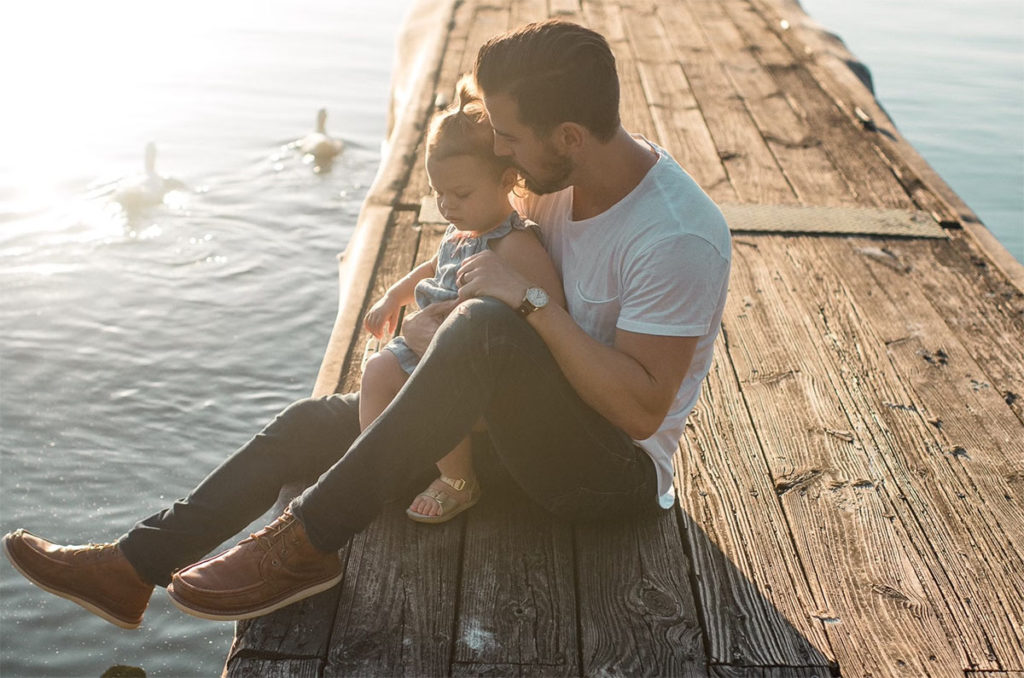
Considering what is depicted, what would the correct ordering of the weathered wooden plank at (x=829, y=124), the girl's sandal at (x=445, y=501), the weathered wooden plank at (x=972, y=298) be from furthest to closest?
the weathered wooden plank at (x=829, y=124), the weathered wooden plank at (x=972, y=298), the girl's sandal at (x=445, y=501)

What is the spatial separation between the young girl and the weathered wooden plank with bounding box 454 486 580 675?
13cm

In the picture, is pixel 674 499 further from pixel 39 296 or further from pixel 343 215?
pixel 343 215

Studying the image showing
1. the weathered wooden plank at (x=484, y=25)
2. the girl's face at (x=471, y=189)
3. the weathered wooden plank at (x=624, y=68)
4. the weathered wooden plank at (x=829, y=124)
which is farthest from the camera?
the weathered wooden plank at (x=484, y=25)

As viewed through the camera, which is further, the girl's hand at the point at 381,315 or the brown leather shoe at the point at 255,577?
the girl's hand at the point at 381,315

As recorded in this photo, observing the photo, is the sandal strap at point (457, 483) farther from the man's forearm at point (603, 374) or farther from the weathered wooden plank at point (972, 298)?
the weathered wooden plank at point (972, 298)

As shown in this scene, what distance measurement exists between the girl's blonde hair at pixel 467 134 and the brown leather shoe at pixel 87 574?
1185mm

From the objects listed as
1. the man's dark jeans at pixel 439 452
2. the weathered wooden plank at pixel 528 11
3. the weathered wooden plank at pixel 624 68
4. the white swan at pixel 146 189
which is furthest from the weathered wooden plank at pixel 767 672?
the white swan at pixel 146 189

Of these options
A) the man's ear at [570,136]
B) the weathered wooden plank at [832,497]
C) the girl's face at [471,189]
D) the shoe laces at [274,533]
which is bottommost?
the weathered wooden plank at [832,497]

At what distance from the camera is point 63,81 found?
12039mm

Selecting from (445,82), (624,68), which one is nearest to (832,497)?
(445,82)

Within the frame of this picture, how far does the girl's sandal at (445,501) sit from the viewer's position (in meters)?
2.79

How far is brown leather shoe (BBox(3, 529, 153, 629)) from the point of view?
2.54 metres

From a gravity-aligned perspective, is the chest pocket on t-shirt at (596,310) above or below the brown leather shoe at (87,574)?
above

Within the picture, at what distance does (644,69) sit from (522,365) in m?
5.04
